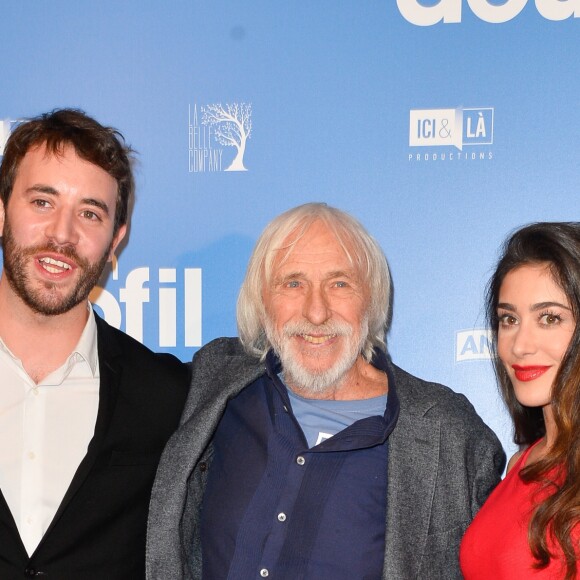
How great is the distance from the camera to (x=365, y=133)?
2750 millimetres

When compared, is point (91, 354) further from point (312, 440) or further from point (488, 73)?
point (488, 73)

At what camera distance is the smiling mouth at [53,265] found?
2.21 m

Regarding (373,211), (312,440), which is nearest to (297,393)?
A: (312,440)

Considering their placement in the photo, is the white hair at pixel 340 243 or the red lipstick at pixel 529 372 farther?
the white hair at pixel 340 243

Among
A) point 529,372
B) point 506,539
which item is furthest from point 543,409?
point 506,539

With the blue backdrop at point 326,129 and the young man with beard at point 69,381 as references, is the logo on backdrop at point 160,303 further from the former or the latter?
the young man with beard at point 69,381

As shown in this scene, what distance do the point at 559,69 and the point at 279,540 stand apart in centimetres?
173

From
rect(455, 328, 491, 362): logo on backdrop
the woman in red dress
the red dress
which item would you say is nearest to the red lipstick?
the woman in red dress

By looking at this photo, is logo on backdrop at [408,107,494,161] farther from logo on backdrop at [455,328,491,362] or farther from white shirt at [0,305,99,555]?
white shirt at [0,305,99,555]

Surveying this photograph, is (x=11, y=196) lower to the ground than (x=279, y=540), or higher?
higher

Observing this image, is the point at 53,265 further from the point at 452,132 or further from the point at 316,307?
the point at 452,132

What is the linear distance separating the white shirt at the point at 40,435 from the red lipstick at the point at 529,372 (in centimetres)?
110

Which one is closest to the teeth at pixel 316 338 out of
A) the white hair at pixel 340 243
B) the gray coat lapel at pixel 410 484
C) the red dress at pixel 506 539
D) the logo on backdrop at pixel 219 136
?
the white hair at pixel 340 243

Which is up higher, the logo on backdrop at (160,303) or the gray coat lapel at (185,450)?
the logo on backdrop at (160,303)
